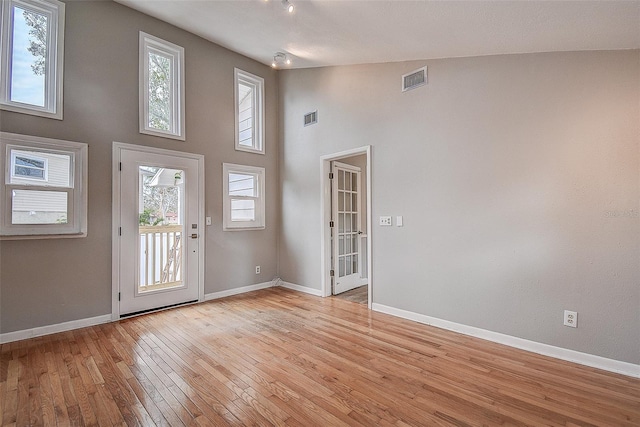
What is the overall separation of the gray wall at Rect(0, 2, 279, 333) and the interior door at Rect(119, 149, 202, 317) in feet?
0.59

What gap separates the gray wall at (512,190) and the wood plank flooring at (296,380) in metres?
0.44

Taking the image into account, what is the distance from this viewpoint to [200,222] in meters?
4.30

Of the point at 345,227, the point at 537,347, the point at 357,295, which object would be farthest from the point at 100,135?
the point at 537,347

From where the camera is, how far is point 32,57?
3.15m

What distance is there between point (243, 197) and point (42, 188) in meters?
2.42

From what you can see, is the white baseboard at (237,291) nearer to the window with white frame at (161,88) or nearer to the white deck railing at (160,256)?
the white deck railing at (160,256)

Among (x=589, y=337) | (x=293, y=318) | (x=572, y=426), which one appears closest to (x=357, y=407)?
(x=572, y=426)

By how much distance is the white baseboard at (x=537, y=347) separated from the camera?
7.56 ft

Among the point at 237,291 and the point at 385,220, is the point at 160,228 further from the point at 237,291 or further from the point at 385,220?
the point at 385,220

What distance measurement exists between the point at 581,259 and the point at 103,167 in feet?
16.3

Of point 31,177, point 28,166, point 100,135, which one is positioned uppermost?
point 100,135

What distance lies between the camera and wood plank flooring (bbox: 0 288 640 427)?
1.82 m

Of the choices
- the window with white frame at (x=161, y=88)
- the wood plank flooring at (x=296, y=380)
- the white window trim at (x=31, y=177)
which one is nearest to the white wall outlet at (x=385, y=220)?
the wood plank flooring at (x=296, y=380)

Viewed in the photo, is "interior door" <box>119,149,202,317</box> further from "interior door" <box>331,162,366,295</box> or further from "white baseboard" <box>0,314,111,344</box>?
"interior door" <box>331,162,366,295</box>
